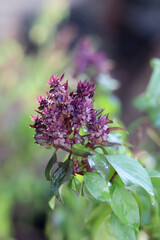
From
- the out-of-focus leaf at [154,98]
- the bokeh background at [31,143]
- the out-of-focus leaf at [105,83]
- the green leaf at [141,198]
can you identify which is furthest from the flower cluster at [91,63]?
the green leaf at [141,198]

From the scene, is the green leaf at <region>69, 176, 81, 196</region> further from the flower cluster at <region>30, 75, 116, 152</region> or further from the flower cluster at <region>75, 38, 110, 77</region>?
the flower cluster at <region>75, 38, 110, 77</region>

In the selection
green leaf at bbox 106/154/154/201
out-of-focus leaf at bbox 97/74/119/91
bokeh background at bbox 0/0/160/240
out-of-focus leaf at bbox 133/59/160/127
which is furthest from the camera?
bokeh background at bbox 0/0/160/240

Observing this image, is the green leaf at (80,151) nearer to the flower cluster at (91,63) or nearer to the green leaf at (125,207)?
the green leaf at (125,207)

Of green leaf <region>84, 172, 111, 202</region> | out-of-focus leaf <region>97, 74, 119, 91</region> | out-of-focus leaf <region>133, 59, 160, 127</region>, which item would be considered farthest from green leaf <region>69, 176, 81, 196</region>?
out-of-focus leaf <region>97, 74, 119, 91</region>

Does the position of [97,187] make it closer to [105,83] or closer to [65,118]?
[65,118]

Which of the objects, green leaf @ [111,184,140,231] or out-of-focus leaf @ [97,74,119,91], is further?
out-of-focus leaf @ [97,74,119,91]

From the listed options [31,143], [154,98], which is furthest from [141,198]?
[31,143]
